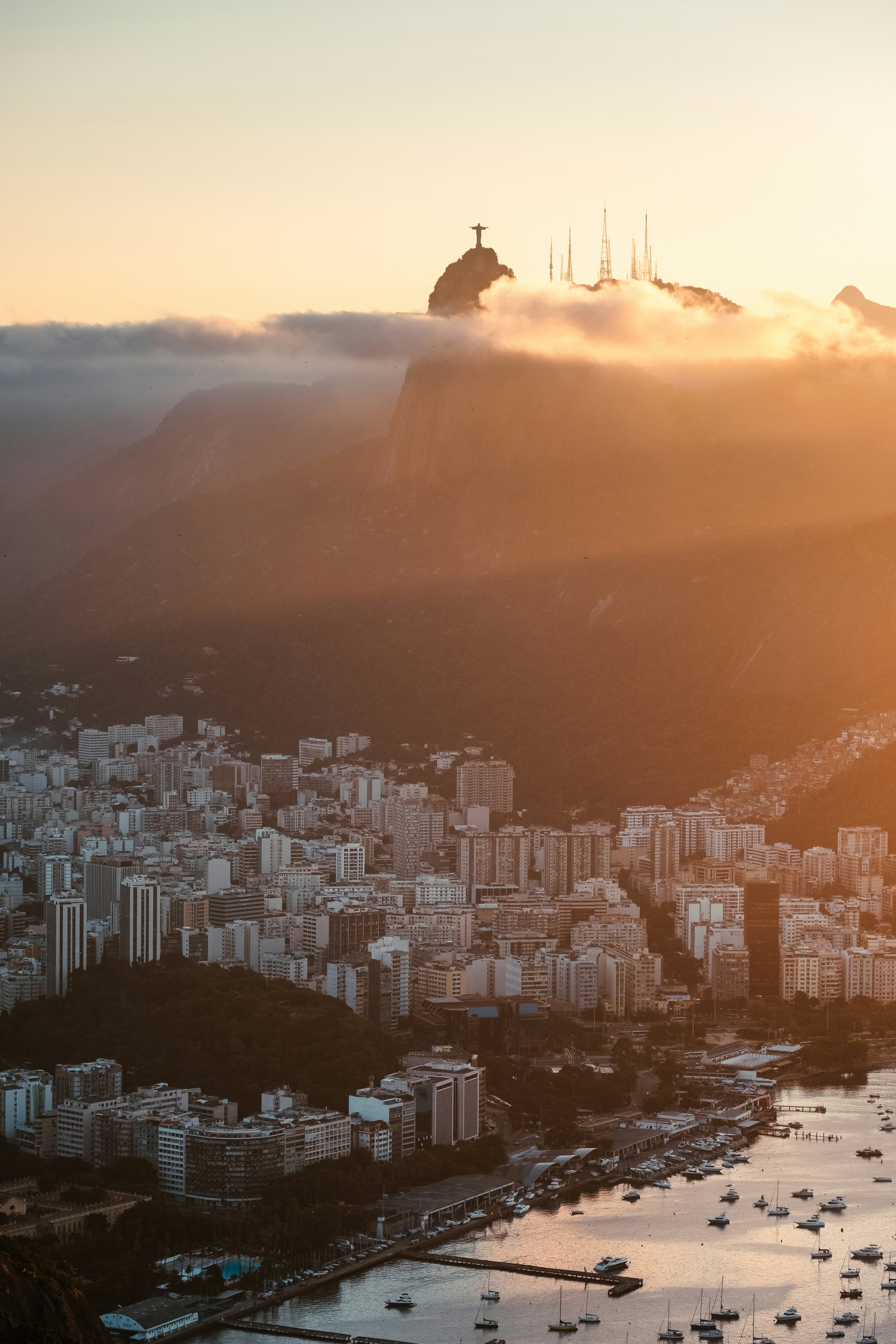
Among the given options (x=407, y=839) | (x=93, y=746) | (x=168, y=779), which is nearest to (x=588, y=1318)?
(x=407, y=839)

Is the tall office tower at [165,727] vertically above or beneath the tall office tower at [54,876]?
above

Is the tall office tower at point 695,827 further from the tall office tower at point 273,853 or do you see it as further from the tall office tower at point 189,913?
the tall office tower at point 189,913

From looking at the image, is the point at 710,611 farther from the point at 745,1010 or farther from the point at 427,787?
the point at 745,1010

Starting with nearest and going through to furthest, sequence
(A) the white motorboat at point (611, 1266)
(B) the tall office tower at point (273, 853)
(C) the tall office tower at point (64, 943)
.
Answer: (A) the white motorboat at point (611, 1266) → (C) the tall office tower at point (64, 943) → (B) the tall office tower at point (273, 853)

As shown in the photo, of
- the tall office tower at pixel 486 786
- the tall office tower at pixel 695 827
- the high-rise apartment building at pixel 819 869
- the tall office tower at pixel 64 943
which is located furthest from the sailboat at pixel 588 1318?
the tall office tower at pixel 486 786

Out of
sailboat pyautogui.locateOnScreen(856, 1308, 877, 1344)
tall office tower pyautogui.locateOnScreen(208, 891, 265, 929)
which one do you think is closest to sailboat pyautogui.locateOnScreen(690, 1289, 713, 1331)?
sailboat pyautogui.locateOnScreen(856, 1308, 877, 1344)
